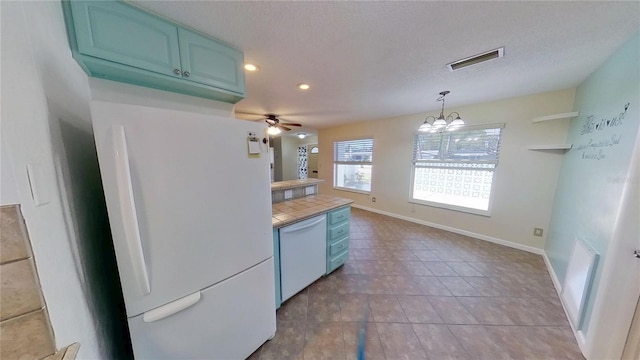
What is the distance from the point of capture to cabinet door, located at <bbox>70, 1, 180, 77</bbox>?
97 centimetres

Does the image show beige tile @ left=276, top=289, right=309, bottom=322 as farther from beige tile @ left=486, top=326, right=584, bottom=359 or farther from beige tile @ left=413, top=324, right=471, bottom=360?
beige tile @ left=486, top=326, right=584, bottom=359

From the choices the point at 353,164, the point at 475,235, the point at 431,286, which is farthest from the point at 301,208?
the point at 353,164

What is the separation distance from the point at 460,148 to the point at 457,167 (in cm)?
33

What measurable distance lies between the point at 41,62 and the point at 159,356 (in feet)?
4.41

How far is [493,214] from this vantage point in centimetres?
304

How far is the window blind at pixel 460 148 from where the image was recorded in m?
3.00

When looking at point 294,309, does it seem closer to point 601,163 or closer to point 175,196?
point 175,196

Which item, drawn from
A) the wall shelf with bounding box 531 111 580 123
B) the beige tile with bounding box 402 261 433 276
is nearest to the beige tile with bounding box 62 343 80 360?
the beige tile with bounding box 402 261 433 276

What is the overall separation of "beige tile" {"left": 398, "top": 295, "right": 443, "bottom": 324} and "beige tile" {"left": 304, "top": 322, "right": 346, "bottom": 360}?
645 millimetres

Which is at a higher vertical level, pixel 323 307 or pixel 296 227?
pixel 296 227

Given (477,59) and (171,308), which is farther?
(477,59)

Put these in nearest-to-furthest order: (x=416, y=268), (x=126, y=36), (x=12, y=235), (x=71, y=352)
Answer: (x=12, y=235) → (x=71, y=352) → (x=126, y=36) → (x=416, y=268)

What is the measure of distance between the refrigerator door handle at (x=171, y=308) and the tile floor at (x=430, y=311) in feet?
2.40

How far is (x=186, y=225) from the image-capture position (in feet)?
3.09
